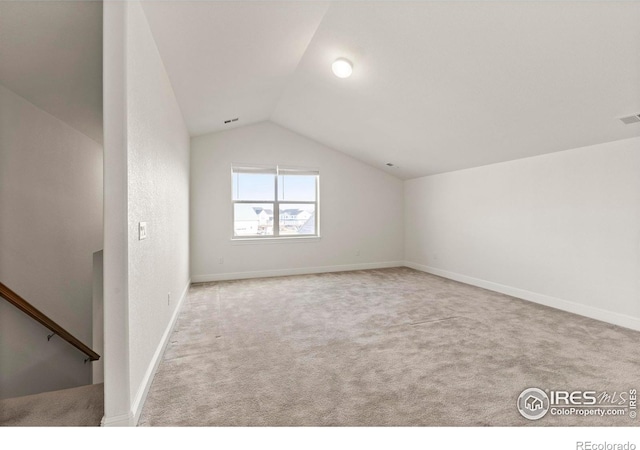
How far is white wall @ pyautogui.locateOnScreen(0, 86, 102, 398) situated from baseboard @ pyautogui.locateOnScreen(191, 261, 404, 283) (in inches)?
79.2

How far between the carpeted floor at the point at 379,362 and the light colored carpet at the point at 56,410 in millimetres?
290

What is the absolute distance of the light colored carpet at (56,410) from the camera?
158cm

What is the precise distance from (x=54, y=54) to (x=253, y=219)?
3.67 m

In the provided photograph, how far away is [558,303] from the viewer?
355 centimetres

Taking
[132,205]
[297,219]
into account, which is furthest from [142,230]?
[297,219]

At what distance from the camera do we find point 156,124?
7.58ft

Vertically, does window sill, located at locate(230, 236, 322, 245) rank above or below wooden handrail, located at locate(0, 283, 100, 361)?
above

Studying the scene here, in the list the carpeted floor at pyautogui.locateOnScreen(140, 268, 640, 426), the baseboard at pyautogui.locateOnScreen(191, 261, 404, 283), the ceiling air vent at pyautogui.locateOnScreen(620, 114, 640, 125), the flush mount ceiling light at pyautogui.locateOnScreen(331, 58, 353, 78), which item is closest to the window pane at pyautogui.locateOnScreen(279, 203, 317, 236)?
the baseboard at pyautogui.locateOnScreen(191, 261, 404, 283)

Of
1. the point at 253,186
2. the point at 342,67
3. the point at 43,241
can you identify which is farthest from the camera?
the point at 253,186

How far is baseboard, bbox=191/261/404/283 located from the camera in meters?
5.09

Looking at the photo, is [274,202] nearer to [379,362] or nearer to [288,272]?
[288,272]

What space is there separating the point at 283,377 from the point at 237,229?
145 inches

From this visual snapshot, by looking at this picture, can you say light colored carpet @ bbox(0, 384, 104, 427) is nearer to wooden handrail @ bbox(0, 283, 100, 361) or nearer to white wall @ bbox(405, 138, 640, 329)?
wooden handrail @ bbox(0, 283, 100, 361)

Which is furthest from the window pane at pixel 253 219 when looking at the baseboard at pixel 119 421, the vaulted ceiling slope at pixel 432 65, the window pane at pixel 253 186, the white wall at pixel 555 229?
the baseboard at pixel 119 421
